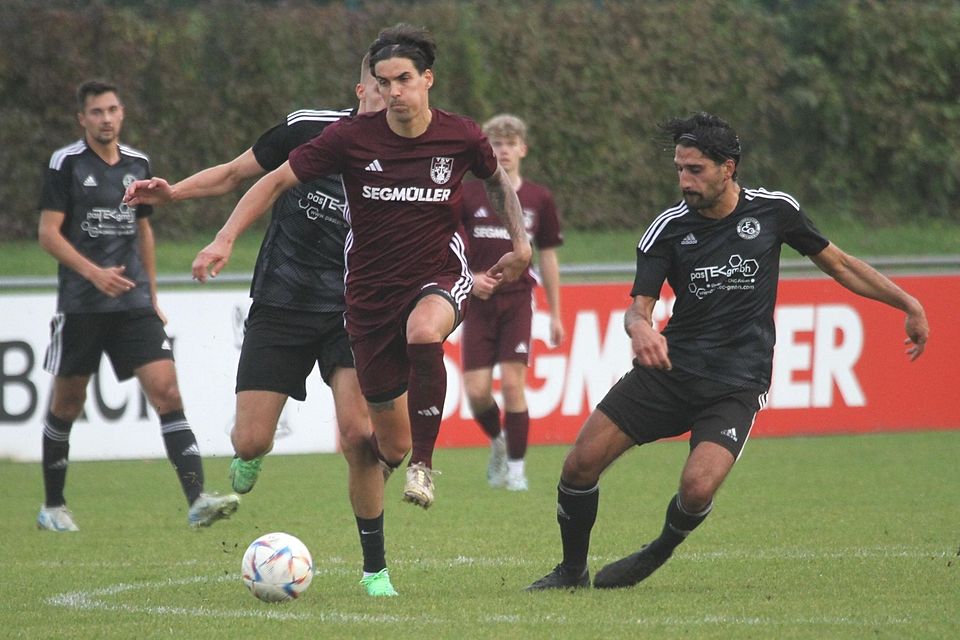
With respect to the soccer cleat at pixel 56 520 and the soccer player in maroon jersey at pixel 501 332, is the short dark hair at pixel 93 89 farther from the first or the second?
the soccer player in maroon jersey at pixel 501 332

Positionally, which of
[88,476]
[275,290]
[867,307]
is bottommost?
[88,476]

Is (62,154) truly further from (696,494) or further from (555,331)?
(696,494)

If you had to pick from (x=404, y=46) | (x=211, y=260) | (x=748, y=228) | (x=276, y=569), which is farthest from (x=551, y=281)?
(x=211, y=260)

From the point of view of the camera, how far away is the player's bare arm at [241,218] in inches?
243

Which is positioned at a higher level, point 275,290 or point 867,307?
point 275,290

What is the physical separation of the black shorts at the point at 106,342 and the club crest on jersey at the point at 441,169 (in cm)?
339

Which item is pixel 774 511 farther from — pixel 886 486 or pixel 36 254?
pixel 36 254

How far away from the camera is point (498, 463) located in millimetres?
11383

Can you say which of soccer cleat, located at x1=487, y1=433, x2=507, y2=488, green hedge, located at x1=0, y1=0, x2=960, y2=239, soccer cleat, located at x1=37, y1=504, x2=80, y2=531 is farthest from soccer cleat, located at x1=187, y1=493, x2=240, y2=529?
green hedge, located at x1=0, y1=0, x2=960, y2=239

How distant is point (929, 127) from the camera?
21.4 meters

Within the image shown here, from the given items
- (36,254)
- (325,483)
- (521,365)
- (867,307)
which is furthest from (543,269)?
(36,254)

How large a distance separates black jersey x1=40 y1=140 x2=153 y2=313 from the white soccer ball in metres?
3.30

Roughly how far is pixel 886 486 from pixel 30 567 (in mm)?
6005

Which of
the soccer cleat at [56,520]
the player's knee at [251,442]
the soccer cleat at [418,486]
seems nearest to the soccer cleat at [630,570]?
the soccer cleat at [418,486]
